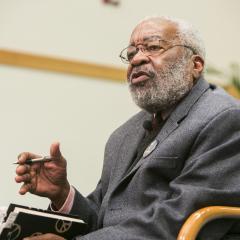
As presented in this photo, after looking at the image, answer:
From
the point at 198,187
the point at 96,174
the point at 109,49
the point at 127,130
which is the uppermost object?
the point at 109,49

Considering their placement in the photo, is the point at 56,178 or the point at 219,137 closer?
the point at 219,137

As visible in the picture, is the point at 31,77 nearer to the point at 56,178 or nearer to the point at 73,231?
the point at 56,178

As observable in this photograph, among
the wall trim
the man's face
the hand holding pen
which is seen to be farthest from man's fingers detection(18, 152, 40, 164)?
the wall trim

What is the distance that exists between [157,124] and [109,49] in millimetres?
1808

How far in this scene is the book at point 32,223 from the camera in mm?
1474

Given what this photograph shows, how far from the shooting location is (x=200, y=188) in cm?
149

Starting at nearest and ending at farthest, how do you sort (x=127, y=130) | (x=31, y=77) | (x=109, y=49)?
(x=127, y=130) → (x=31, y=77) → (x=109, y=49)

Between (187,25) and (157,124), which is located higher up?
(187,25)

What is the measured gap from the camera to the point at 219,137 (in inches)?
62.7

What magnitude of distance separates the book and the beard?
1.86 ft

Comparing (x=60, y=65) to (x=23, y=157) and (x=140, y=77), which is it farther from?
(x=23, y=157)

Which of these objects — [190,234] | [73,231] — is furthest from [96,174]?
[190,234]

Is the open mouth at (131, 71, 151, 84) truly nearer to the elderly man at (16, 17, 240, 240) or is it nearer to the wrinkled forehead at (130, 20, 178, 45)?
the elderly man at (16, 17, 240, 240)

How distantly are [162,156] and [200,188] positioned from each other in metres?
0.22
